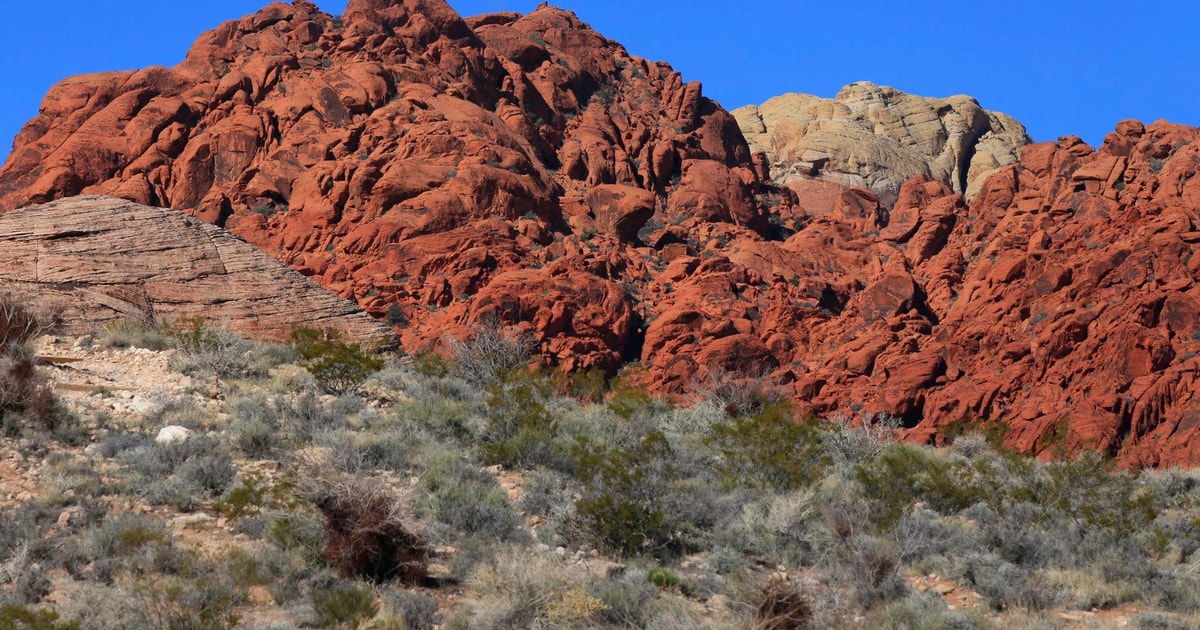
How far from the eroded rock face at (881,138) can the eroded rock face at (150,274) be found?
62.1m

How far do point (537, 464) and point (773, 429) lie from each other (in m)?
3.83

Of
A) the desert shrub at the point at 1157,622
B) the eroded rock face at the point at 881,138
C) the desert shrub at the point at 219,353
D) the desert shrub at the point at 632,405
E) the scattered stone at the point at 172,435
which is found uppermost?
the eroded rock face at the point at 881,138

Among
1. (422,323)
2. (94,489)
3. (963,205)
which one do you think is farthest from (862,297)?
(94,489)

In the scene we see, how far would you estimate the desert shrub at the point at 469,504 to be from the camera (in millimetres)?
12352

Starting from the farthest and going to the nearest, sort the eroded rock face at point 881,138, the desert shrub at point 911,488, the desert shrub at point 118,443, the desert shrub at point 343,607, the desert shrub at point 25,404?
the eroded rock face at point 881,138 < the desert shrub at point 911,488 < the desert shrub at point 25,404 < the desert shrub at point 118,443 < the desert shrub at point 343,607

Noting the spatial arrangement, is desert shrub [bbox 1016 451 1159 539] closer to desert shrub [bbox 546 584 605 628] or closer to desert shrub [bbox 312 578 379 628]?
desert shrub [bbox 546 584 605 628]

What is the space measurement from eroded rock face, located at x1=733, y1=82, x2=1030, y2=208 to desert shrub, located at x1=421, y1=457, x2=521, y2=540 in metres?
70.6

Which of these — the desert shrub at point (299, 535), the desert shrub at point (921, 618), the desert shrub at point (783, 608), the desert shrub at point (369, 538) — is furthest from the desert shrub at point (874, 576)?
the desert shrub at point (299, 535)

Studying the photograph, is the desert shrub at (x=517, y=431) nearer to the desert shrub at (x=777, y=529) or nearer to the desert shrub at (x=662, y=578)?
the desert shrub at (x=777, y=529)

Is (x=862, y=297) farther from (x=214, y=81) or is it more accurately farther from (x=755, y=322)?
(x=214, y=81)

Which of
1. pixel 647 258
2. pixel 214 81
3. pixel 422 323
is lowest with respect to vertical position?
pixel 422 323

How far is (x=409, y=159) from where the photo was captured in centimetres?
4666

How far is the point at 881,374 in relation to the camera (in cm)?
4009

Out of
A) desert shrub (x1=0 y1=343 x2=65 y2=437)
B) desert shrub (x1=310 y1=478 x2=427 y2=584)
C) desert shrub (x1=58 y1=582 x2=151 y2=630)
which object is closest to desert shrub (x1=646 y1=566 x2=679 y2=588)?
desert shrub (x1=310 y1=478 x2=427 y2=584)
